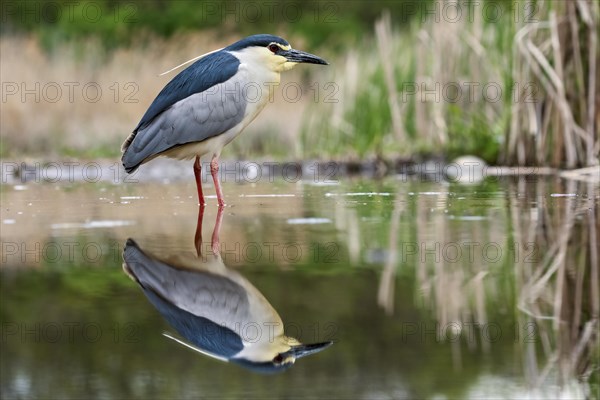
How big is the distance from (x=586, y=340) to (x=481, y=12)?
367 inches

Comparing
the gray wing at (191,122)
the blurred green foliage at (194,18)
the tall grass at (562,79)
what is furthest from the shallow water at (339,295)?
the blurred green foliage at (194,18)

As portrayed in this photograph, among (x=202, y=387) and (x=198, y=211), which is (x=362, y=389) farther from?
(x=198, y=211)

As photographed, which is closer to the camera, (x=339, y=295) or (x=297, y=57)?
(x=339, y=295)

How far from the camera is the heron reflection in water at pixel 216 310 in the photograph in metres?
3.73

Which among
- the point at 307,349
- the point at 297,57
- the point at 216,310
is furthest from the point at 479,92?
the point at 307,349

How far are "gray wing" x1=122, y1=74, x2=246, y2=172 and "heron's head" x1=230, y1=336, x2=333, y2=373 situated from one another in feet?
16.4

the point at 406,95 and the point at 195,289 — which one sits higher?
the point at 406,95

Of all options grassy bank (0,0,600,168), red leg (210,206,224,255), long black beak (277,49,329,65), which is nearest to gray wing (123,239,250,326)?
red leg (210,206,224,255)

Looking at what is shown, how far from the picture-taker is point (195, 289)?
4809mm

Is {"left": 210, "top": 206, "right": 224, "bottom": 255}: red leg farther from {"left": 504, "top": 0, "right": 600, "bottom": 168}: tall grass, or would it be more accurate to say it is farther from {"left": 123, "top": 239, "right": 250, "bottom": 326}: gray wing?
{"left": 504, "top": 0, "right": 600, "bottom": 168}: tall grass

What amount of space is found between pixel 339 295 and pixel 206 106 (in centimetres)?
437

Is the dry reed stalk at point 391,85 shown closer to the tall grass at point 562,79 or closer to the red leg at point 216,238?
the tall grass at point 562,79

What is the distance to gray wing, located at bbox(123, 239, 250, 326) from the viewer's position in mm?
4344

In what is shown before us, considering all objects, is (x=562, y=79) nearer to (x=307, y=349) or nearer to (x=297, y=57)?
(x=297, y=57)
